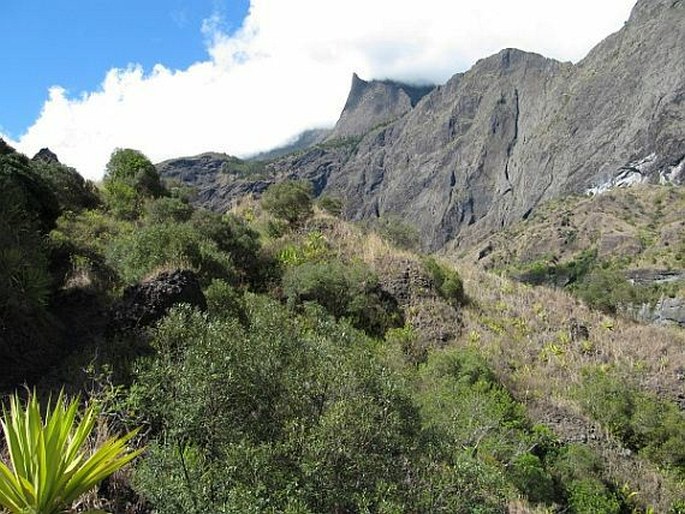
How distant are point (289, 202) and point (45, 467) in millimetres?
14296

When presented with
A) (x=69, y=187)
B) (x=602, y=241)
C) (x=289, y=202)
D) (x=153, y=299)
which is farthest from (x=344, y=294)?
(x=602, y=241)

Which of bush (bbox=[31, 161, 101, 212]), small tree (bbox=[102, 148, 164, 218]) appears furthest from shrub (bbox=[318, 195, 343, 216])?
bush (bbox=[31, 161, 101, 212])

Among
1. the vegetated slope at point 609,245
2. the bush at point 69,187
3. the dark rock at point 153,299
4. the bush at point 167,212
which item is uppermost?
the bush at point 69,187

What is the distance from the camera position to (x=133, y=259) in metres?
10.7

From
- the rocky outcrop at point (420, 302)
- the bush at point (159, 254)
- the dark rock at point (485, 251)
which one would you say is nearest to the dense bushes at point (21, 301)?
the bush at point (159, 254)

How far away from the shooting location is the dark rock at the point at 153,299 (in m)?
→ 8.65

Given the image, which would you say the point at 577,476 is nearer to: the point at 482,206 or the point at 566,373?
the point at 566,373

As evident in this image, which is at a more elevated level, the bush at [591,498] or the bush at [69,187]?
the bush at [69,187]

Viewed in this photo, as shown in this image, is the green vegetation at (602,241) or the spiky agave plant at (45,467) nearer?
the spiky agave plant at (45,467)

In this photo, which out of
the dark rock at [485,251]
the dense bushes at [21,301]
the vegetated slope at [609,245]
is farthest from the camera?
the dark rock at [485,251]

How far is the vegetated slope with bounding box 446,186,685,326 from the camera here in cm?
10006

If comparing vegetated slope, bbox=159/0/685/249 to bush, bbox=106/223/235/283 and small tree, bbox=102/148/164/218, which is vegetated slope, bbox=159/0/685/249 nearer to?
small tree, bbox=102/148/164/218

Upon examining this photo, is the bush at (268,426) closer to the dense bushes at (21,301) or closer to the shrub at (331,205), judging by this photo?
the dense bushes at (21,301)

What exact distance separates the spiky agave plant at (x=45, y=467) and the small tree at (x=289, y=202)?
13.8 meters
